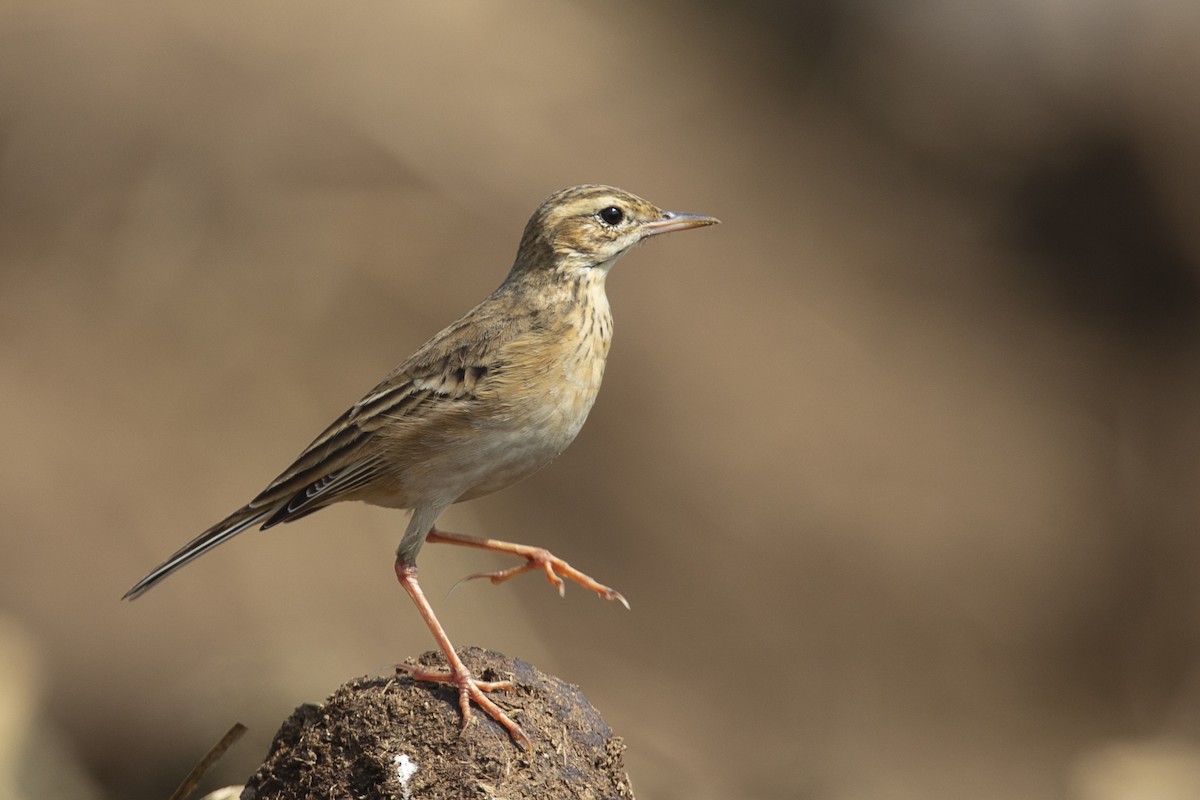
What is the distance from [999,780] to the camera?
15.6 m

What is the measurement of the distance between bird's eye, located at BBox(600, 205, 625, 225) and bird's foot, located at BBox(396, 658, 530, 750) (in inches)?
98.3

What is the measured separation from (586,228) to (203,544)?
2348 mm

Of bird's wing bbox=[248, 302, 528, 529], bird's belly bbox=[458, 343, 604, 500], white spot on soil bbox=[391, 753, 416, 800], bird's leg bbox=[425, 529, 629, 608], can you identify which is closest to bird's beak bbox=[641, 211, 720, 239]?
bird's wing bbox=[248, 302, 528, 529]

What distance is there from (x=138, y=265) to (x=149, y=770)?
246 inches

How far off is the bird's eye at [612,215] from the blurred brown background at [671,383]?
4730 millimetres

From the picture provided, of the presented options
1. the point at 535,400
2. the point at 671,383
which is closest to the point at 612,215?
the point at 535,400

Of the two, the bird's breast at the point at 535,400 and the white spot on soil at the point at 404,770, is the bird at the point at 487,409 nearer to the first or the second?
the bird's breast at the point at 535,400

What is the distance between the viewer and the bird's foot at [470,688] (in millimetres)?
5566

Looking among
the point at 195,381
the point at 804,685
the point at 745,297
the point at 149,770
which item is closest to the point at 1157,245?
the point at 745,297

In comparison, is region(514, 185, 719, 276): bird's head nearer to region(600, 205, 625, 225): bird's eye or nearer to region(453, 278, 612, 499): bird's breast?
region(600, 205, 625, 225): bird's eye

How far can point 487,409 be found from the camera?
657 centimetres

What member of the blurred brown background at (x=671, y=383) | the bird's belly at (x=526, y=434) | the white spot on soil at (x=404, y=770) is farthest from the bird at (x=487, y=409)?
the blurred brown background at (x=671, y=383)

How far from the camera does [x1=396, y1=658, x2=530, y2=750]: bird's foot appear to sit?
5566mm

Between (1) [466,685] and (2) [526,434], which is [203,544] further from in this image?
(1) [466,685]
